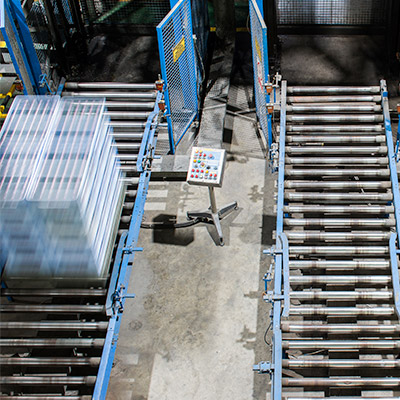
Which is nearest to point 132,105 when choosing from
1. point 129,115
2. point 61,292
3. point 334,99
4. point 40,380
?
point 129,115

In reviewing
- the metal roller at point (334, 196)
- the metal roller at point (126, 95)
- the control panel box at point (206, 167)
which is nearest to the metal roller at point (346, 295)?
the metal roller at point (334, 196)

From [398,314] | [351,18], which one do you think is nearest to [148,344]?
[398,314]

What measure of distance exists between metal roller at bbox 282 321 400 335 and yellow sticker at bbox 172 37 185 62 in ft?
13.9

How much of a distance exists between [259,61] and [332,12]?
291 centimetres

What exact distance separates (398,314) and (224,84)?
536 centimetres

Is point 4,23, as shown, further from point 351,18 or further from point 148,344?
point 351,18

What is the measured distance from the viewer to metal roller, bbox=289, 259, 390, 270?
7766 mm

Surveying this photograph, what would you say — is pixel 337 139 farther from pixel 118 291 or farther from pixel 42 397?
pixel 42 397

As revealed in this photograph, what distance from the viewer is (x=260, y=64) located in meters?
9.73

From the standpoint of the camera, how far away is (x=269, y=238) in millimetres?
9188

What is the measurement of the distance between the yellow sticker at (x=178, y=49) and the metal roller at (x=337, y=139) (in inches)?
80.9

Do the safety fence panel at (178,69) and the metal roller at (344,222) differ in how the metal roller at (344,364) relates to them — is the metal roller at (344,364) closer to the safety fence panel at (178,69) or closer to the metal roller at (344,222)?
the metal roller at (344,222)

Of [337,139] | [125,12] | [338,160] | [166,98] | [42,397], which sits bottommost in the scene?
[42,397]

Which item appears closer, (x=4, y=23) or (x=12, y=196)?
(x=12, y=196)
